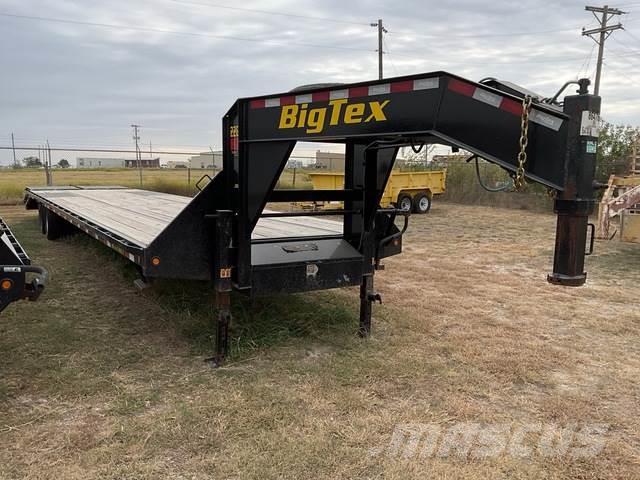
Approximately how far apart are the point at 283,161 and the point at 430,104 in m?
1.34

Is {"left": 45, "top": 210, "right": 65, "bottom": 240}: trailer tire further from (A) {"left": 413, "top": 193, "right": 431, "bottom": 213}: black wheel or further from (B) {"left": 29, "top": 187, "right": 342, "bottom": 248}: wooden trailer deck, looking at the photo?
(A) {"left": 413, "top": 193, "right": 431, "bottom": 213}: black wheel

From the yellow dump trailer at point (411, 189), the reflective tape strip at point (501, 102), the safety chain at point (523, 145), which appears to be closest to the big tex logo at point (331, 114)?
the reflective tape strip at point (501, 102)

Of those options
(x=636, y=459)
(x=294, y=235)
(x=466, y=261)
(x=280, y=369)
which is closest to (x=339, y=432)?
(x=280, y=369)

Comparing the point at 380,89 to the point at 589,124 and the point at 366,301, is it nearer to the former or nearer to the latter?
Answer: the point at 589,124

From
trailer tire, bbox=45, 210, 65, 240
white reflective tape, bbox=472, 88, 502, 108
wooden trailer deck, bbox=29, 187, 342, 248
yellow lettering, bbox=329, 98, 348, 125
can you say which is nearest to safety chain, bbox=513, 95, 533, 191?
white reflective tape, bbox=472, 88, 502, 108

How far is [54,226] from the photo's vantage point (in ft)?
32.0

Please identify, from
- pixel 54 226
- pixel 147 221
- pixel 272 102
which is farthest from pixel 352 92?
pixel 54 226

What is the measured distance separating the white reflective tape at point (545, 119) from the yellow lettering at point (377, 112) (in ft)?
2.86

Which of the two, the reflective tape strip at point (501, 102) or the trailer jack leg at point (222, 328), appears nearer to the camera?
the reflective tape strip at point (501, 102)

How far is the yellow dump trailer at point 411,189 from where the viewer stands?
15.7m

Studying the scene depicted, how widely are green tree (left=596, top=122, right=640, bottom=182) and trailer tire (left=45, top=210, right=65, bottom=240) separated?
1554cm

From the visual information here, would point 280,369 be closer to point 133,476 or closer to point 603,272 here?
point 133,476

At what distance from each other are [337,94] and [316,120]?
0.70 ft

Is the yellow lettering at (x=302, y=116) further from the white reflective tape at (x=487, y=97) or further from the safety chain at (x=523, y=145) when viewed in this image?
the safety chain at (x=523, y=145)
